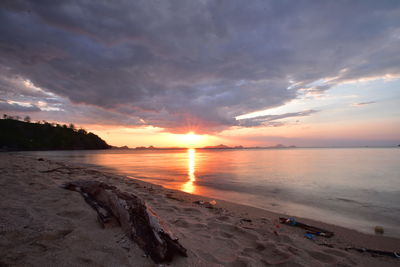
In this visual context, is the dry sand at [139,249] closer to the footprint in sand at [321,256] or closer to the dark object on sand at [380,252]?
the footprint in sand at [321,256]

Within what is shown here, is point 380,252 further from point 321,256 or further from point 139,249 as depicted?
point 139,249

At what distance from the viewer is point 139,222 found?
9.85 feet

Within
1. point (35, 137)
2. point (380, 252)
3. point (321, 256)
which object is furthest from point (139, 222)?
point (35, 137)

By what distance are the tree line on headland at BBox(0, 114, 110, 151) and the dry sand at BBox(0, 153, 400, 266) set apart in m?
90.9

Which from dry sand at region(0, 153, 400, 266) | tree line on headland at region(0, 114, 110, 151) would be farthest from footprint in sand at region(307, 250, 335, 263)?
tree line on headland at region(0, 114, 110, 151)

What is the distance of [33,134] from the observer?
3642 inches

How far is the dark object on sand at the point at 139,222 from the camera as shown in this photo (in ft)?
8.69

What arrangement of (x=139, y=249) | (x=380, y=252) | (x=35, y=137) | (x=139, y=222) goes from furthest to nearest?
(x=35, y=137), (x=380, y=252), (x=139, y=222), (x=139, y=249)

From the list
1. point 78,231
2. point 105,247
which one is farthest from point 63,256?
point 78,231

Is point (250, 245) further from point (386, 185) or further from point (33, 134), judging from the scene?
point (33, 134)

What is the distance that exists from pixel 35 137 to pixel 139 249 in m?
119

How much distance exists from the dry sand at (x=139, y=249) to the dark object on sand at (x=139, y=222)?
11 centimetres

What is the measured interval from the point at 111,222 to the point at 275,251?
309cm

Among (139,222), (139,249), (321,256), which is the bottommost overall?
(321,256)
